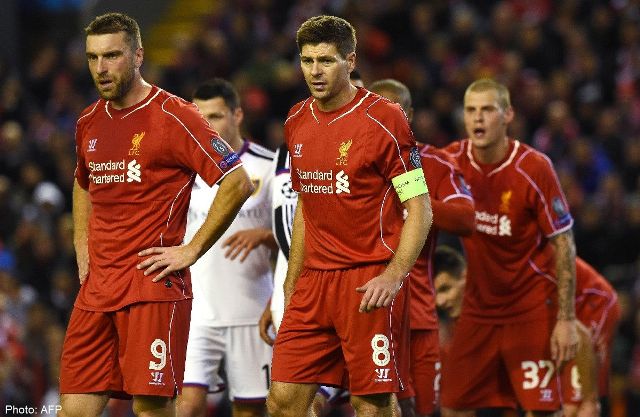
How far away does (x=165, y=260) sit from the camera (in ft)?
21.1

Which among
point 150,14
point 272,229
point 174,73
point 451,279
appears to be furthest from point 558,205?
point 150,14

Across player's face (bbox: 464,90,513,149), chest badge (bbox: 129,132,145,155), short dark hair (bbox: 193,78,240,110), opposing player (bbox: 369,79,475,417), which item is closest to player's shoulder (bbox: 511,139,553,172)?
player's face (bbox: 464,90,513,149)

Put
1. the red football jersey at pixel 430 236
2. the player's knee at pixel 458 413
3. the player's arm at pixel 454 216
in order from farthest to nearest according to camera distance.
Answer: the player's knee at pixel 458 413
the red football jersey at pixel 430 236
the player's arm at pixel 454 216

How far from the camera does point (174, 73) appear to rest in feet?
56.8

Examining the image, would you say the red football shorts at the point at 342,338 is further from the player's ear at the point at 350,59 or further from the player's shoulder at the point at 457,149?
the player's shoulder at the point at 457,149

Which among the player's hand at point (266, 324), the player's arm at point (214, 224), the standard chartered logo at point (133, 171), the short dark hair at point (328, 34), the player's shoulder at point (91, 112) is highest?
the short dark hair at point (328, 34)

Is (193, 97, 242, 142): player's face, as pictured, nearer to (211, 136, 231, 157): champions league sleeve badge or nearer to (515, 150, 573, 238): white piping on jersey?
(211, 136, 231, 157): champions league sleeve badge

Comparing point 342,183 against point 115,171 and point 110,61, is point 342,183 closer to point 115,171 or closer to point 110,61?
point 115,171

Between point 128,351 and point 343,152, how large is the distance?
58.9 inches

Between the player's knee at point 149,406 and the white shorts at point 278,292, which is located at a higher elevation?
the white shorts at point 278,292

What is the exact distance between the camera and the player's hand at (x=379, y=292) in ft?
20.2

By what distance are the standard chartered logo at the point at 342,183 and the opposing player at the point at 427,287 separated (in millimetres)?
1300

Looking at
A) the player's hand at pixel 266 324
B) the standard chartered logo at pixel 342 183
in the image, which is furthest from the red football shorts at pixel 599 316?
the standard chartered logo at pixel 342 183

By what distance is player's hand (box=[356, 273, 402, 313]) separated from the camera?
6.15 m
